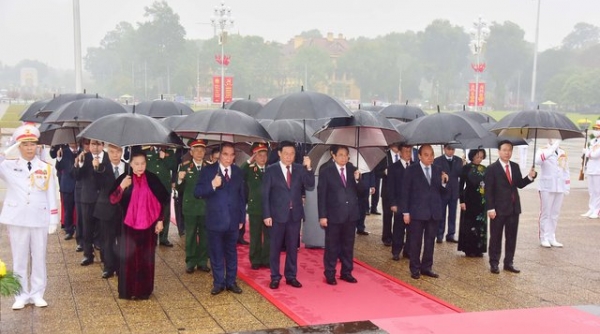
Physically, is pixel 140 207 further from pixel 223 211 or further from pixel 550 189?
pixel 550 189

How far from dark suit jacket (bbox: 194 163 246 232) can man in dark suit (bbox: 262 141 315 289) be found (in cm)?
32

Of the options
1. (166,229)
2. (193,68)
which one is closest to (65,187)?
(166,229)

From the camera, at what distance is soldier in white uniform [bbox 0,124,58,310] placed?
564 cm

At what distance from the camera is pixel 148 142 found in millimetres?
5625

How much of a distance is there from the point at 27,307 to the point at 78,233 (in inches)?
100

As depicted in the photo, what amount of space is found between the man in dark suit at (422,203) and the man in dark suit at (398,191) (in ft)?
1.94

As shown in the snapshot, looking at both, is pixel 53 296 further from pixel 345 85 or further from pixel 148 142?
pixel 345 85

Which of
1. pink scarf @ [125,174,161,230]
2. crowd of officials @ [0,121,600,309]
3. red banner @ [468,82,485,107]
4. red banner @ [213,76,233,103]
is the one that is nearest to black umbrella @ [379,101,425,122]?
crowd of officials @ [0,121,600,309]

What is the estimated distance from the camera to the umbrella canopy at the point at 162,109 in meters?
10.8

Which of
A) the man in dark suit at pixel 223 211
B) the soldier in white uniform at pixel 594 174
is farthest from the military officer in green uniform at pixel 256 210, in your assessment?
the soldier in white uniform at pixel 594 174

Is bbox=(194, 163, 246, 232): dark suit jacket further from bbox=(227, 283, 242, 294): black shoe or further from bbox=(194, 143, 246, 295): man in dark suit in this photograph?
bbox=(227, 283, 242, 294): black shoe

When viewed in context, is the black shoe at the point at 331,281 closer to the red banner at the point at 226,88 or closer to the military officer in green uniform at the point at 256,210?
the military officer in green uniform at the point at 256,210

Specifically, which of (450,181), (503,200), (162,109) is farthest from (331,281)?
(162,109)

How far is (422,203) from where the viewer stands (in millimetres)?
7180
